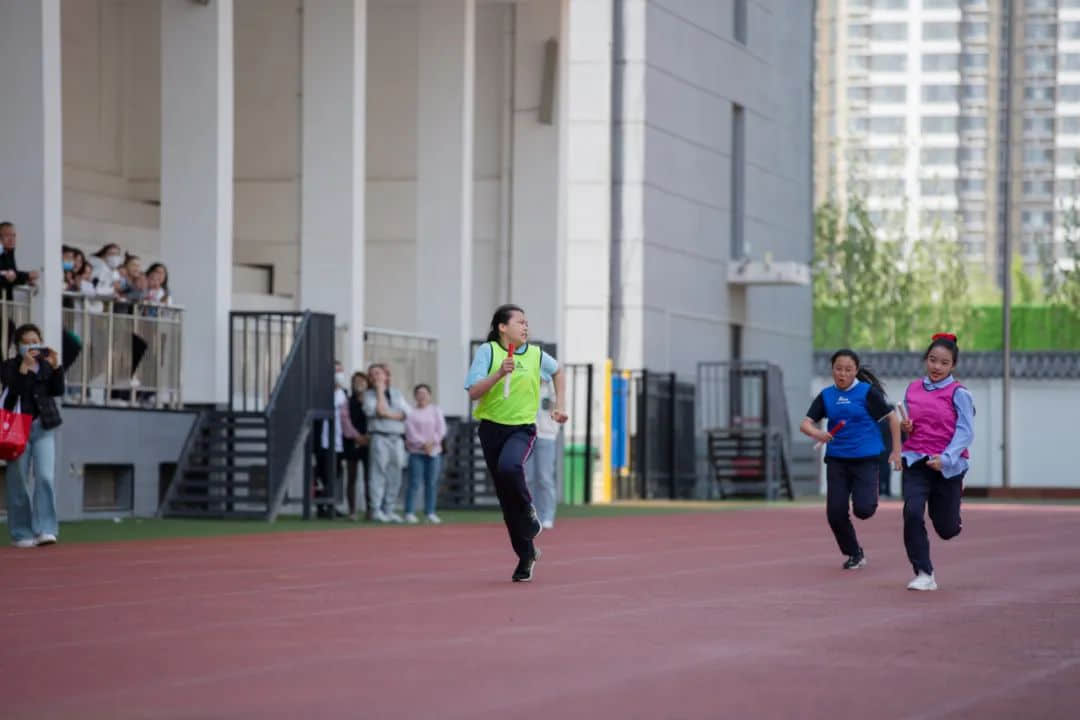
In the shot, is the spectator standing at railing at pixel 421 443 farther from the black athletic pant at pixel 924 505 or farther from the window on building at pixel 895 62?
the window on building at pixel 895 62

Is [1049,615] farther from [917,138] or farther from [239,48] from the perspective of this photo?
[917,138]

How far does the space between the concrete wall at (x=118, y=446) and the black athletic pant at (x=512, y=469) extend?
37.0 ft

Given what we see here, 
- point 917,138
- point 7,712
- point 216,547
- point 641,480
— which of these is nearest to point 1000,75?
point 917,138

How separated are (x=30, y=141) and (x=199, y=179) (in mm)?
4268

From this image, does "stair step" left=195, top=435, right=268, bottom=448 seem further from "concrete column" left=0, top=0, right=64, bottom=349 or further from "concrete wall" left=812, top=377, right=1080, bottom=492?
"concrete wall" left=812, top=377, right=1080, bottom=492

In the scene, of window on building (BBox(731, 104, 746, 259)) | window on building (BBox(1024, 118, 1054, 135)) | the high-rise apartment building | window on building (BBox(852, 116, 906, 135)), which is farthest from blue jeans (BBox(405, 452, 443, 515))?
window on building (BBox(1024, 118, 1054, 135))

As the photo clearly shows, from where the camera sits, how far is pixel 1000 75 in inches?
5743

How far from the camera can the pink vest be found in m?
15.2

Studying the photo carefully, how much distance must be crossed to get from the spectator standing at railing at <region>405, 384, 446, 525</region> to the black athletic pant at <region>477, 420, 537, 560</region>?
12441 mm

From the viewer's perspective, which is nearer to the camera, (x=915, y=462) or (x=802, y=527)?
(x=915, y=462)

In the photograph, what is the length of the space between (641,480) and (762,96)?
13.0 metres

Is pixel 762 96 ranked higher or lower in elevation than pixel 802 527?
higher

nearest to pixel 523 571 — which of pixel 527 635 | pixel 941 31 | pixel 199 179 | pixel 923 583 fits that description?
pixel 923 583

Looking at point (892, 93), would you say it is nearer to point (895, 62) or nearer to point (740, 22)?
point (895, 62)
